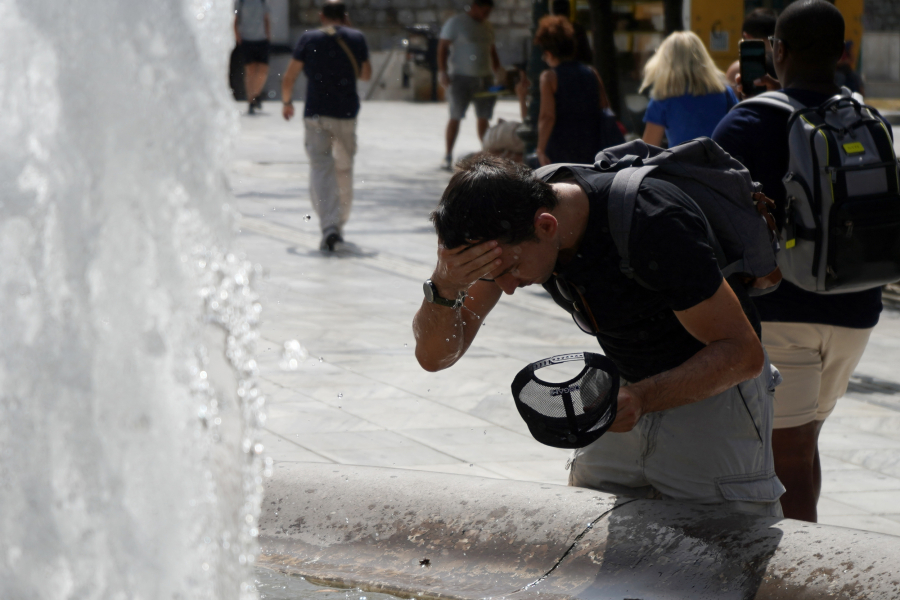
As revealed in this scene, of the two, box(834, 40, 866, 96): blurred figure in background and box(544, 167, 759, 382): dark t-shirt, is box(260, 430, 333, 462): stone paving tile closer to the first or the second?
box(544, 167, 759, 382): dark t-shirt

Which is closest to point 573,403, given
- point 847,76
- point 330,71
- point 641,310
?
point 641,310

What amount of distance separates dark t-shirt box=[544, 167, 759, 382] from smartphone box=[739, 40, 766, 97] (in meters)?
1.70

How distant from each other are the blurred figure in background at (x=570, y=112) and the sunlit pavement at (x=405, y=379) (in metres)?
0.94

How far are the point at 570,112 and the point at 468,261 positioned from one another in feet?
17.1

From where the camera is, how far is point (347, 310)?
22.3 ft

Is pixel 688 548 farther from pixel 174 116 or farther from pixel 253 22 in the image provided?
pixel 253 22

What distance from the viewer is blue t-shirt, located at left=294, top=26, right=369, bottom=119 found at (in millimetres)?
8688

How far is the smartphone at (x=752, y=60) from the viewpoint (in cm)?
412

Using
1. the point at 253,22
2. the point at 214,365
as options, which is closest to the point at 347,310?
the point at 214,365

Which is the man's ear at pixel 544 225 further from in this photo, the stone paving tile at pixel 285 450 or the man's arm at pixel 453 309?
the stone paving tile at pixel 285 450

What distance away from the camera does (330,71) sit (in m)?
8.76

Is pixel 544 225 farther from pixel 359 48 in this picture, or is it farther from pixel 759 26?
pixel 359 48

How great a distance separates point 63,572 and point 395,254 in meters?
6.42

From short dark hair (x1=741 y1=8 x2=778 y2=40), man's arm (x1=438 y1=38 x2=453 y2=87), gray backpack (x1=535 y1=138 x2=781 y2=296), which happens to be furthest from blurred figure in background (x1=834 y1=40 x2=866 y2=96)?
gray backpack (x1=535 y1=138 x2=781 y2=296)
